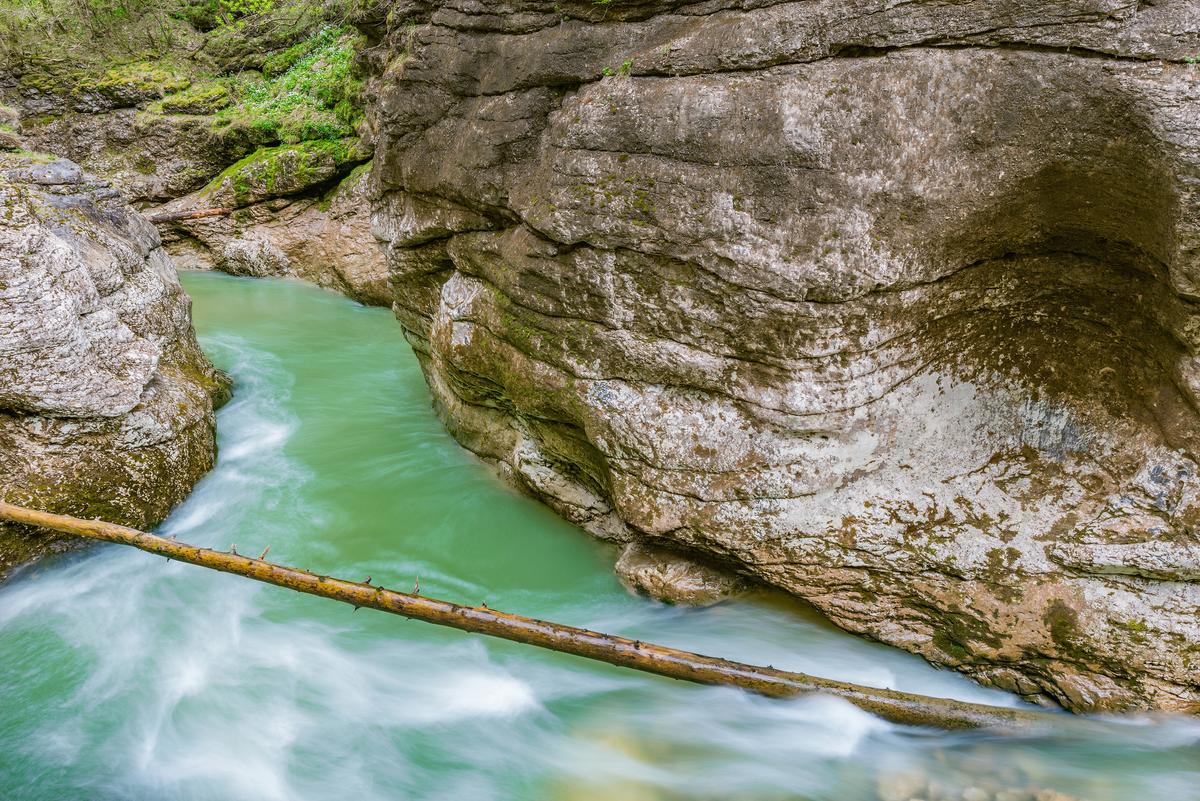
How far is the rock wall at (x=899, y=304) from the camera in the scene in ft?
12.1

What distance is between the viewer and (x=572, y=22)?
16.8 ft

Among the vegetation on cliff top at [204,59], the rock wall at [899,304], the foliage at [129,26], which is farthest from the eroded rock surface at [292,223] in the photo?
the rock wall at [899,304]

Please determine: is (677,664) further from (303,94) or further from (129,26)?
(129,26)

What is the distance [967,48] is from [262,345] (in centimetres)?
1018

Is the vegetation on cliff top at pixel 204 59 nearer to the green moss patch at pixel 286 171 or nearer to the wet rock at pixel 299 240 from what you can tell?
the green moss patch at pixel 286 171

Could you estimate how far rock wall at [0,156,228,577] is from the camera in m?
5.52

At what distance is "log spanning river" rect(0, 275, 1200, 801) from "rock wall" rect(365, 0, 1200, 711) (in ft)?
1.60

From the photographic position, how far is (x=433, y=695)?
489cm

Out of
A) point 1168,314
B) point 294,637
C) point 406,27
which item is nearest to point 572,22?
point 406,27

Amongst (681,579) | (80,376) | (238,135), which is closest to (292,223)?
(238,135)

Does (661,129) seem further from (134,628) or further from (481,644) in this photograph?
(134,628)

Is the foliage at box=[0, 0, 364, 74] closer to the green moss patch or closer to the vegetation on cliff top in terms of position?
the vegetation on cliff top

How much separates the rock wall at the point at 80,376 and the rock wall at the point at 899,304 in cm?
378

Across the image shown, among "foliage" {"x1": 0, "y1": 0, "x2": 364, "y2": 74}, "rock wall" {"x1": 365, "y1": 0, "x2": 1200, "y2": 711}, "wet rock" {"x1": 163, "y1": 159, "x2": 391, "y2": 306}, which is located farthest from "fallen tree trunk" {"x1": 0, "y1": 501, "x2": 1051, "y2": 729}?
"foliage" {"x1": 0, "y1": 0, "x2": 364, "y2": 74}
